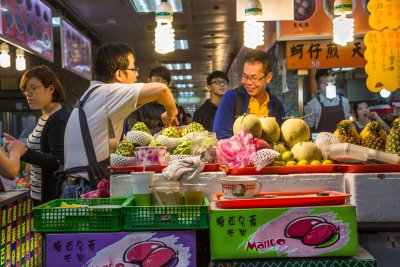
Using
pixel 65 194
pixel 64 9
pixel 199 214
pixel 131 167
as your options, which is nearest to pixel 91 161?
pixel 65 194

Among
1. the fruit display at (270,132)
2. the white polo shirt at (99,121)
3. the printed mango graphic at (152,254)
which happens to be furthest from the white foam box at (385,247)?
the white polo shirt at (99,121)

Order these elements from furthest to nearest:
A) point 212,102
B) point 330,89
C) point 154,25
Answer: point 154,25 → point 330,89 → point 212,102

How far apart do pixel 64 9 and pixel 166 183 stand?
28.3 feet

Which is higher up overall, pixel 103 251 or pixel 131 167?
pixel 131 167

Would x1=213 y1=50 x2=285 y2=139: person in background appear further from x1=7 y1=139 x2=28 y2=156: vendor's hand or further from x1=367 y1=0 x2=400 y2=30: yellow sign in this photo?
x1=367 y1=0 x2=400 y2=30: yellow sign

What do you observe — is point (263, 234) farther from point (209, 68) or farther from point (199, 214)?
point (209, 68)

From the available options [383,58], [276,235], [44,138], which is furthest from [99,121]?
[383,58]

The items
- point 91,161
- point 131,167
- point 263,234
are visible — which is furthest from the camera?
point 91,161

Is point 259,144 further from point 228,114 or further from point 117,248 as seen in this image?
point 228,114

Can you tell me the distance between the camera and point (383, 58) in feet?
20.0

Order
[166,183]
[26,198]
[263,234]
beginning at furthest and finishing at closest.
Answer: [26,198]
[166,183]
[263,234]

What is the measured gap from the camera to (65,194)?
3.38 metres

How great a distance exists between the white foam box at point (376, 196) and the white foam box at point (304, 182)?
106mm

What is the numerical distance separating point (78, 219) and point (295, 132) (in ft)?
4.92
